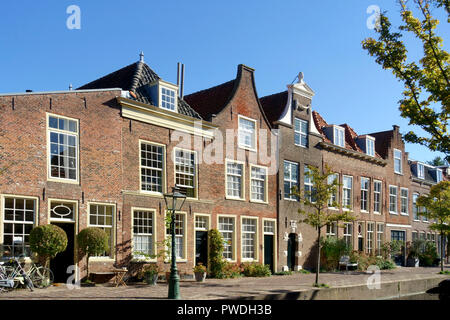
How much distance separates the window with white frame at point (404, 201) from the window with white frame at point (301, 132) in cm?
1327

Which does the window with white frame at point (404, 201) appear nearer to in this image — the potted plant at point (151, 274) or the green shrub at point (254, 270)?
the green shrub at point (254, 270)

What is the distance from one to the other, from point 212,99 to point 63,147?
32.5 feet

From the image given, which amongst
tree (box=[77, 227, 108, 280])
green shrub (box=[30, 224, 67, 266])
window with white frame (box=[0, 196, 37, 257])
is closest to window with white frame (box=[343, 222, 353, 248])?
tree (box=[77, 227, 108, 280])

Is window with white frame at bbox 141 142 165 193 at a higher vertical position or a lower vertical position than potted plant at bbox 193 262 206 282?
higher

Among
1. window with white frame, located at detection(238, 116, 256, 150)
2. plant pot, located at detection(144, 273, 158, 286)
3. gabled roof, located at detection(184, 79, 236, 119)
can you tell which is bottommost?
plant pot, located at detection(144, 273, 158, 286)

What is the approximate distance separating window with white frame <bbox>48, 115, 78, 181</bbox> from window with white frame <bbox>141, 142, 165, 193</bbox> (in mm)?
3024

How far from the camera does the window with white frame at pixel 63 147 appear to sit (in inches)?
650

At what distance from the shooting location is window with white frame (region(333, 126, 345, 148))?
99.8 feet

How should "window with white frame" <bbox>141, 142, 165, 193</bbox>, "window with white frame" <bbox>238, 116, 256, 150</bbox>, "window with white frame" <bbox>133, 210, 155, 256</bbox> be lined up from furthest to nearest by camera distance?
"window with white frame" <bbox>238, 116, 256, 150</bbox> → "window with white frame" <bbox>141, 142, 165, 193</bbox> → "window with white frame" <bbox>133, 210, 155, 256</bbox>

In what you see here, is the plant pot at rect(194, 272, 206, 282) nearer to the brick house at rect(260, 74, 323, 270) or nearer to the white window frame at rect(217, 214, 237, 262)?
the white window frame at rect(217, 214, 237, 262)

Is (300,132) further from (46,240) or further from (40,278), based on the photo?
(40,278)

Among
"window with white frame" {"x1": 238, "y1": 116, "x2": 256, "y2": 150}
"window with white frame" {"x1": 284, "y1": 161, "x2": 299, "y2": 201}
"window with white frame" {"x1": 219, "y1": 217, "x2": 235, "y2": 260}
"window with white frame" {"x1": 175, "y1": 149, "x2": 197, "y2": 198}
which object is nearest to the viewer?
"window with white frame" {"x1": 175, "y1": 149, "x2": 197, "y2": 198}
